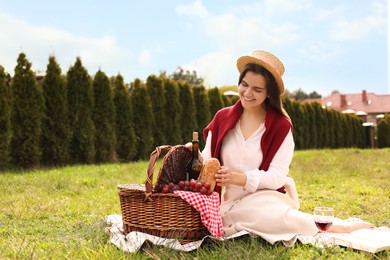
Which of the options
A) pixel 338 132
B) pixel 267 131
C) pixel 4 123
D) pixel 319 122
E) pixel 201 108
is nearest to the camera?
pixel 267 131

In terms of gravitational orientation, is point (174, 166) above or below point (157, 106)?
below

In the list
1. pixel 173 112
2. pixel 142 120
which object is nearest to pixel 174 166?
pixel 142 120

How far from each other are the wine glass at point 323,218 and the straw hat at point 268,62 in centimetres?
114

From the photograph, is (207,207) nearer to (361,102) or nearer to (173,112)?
(173,112)

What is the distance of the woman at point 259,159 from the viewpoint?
12.9ft

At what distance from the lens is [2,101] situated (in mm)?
10938

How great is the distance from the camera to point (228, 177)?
3.79 m

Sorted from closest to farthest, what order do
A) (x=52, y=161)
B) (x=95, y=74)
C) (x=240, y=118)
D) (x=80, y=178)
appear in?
1. (x=240, y=118)
2. (x=80, y=178)
3. (x=52, y=161)
4. (x=95, y=74)

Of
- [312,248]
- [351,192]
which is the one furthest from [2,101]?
[312,248]

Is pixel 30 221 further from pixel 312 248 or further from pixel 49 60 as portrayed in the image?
pixel 49 60

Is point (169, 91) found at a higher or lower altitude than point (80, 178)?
higher

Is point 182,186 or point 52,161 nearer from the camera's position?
point 182,186

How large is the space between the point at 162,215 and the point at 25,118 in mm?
Result: 8646

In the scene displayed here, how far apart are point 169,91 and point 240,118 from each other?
36.1 ft
